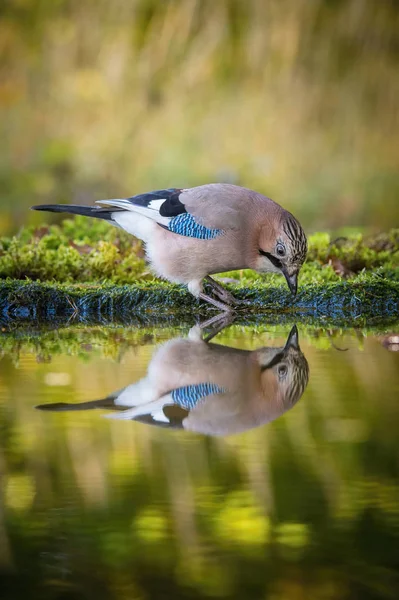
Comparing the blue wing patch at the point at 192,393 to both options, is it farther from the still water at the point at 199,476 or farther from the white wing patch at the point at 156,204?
the white wing patch at the point at 156,204

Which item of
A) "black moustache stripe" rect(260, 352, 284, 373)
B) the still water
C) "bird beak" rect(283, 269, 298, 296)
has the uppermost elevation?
"bird beak" rect(283, 269, 298, 296)

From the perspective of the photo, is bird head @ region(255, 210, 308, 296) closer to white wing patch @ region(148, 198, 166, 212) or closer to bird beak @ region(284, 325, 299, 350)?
bird beak @ region(284, 325, 299, 350)

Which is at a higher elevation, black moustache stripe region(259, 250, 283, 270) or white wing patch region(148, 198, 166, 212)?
white wing patch region(148, 198, 166, 212)

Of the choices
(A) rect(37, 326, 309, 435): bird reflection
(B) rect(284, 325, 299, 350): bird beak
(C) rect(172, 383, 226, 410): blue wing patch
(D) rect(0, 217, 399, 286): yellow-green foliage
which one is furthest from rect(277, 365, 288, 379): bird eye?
(D) rect(0, 217, 399, 286): yellow-green foliage

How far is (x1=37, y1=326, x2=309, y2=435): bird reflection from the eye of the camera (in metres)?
3.54

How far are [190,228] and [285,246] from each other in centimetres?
61

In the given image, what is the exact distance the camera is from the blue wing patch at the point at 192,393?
3785 millimetres

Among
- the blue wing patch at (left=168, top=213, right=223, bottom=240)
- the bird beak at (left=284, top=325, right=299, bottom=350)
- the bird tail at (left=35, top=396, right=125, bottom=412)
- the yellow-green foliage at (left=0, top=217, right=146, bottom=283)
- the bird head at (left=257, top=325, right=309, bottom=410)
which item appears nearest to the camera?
the bird tail at (left=35, top=396, right=125, bottom=412)

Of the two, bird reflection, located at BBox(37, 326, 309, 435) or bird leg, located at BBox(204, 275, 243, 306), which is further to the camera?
bird leg, located at BBox(204, 275, 243, 306)

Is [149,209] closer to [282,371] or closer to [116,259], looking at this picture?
[116,259]

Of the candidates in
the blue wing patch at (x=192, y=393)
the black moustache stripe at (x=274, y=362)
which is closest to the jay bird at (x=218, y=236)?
the black moustache stripe at (x=274, y=362)

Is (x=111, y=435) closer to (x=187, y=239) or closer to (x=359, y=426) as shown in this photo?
(x=359, y=426)

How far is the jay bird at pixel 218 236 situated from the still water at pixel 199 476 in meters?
1.42

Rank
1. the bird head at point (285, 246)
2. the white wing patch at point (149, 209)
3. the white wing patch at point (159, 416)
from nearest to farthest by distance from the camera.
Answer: the white wing patch at point (159, 416), the bird head at point (285, 246), the white wing patch at point (149, 209)
